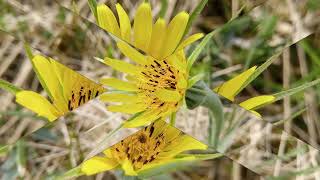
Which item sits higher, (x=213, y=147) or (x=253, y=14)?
(x=253, y=14)

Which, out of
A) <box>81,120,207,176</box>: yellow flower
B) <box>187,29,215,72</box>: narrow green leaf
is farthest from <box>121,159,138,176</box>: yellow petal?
<box>187,29,215,72</box>: narrow green leaf

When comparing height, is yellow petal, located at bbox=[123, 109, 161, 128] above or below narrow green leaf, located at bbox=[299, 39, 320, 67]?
below

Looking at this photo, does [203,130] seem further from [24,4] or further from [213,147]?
[24,4]

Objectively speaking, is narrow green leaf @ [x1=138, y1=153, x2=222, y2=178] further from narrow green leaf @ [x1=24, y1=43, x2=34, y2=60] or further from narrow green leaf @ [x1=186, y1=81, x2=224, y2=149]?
narrow green leaf @ [x1=24, y1=43, x2=34, y2=60]

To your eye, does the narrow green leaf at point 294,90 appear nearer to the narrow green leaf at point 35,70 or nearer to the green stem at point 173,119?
the green stem at point 173,119

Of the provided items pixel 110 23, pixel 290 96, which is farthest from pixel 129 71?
pixel 290 96

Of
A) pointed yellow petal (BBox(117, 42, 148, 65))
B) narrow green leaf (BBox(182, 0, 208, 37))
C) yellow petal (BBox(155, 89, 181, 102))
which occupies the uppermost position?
narrow green leaf (BBox(182, 0, 208, 37))

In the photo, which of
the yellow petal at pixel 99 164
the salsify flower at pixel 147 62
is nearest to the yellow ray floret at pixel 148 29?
the salsify flower at pixel 147 62
